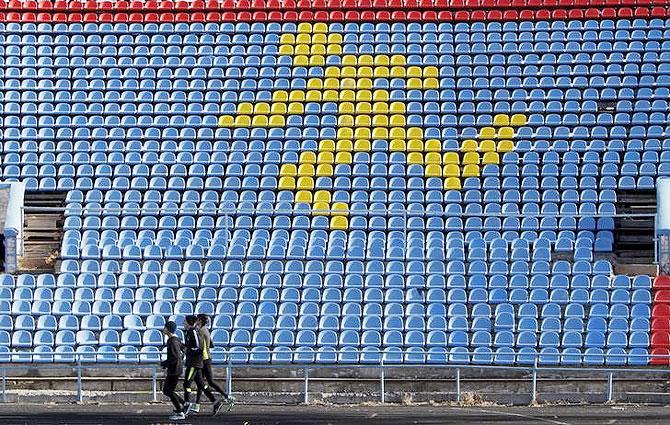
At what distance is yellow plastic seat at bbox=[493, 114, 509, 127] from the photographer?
2808cm

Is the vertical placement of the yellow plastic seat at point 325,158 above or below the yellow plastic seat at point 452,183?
above

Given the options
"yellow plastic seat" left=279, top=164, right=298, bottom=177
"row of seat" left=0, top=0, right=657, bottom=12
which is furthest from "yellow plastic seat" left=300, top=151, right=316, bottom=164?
"row of seat" left=0, top=0, right=657, bottom=12

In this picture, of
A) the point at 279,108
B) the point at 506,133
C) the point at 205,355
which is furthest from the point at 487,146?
the point at 205,355

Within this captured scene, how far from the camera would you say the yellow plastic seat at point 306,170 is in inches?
1064

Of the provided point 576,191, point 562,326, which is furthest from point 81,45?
point 562,326

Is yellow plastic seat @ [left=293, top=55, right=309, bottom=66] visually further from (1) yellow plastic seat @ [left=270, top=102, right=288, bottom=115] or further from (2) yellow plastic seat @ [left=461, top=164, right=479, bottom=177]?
(2) yellow plastic seat @ [left=461, top=164, right=479, bottom=177]

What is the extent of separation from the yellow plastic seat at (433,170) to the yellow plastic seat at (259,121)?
3.81 meters

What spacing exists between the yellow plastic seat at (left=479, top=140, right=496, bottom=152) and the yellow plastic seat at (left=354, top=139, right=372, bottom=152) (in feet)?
7.50

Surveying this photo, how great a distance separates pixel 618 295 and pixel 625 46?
878cm

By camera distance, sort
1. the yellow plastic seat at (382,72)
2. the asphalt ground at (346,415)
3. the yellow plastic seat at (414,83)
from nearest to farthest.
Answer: the asphalt ground at (346,415) → the yellow plastic seat at (414,83) → the yellow plastic seat at (382,72)

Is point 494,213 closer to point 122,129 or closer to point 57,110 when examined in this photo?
point 122,129

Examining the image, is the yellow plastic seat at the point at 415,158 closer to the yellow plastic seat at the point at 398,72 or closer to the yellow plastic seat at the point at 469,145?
the yellow plastic seat at the point at 469,145

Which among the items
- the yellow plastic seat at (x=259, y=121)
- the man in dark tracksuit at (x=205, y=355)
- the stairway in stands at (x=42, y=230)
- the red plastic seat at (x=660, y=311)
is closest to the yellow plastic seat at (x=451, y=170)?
the yellow plastic seat at (x=259, y=121)

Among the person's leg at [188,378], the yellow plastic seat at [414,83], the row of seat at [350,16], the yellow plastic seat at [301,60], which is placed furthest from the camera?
the row of seat at [350,16]
